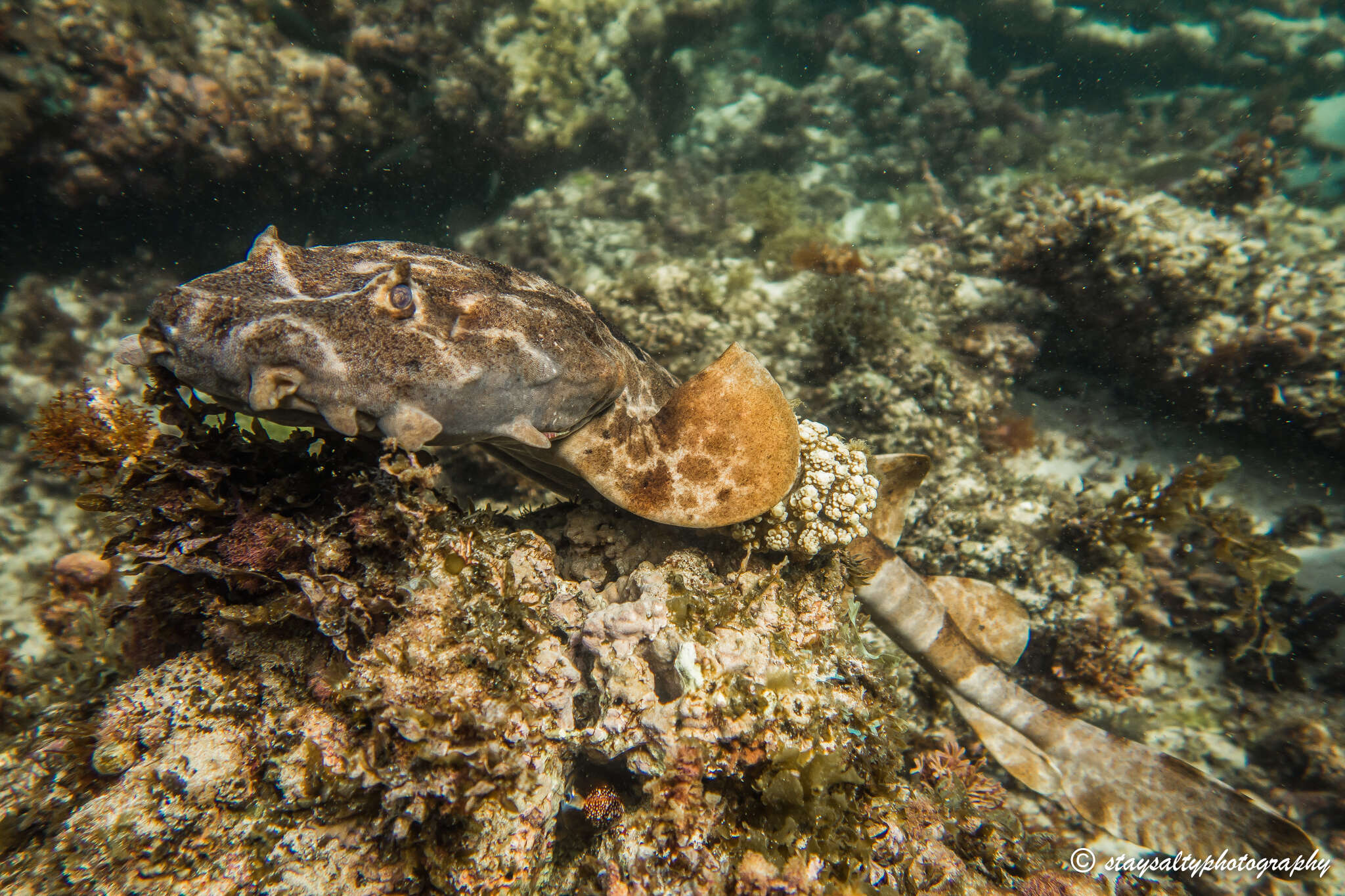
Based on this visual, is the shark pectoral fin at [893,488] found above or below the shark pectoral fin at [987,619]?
above

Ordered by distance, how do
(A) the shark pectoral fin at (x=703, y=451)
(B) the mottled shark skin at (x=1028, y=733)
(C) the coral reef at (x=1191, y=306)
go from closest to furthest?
(A) the shark pectoral fin at (x=703, y=451) → (B) the mottled shark skin at (x=1028, y=733) → (C) the coral reef at (x=1191, y=306)

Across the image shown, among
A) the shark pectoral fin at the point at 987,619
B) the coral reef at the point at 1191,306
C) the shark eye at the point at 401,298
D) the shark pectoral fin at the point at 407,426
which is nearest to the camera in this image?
the shark pectoral fin at the point at 407,426

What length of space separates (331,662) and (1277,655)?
868 cm

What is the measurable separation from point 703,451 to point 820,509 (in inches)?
37.3

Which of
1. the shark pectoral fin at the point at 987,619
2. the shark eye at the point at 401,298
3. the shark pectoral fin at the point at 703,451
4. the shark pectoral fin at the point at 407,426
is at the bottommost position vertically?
the shark pectoral fin at the point at 987,619

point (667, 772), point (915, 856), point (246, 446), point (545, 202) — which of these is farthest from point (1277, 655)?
point (545, 202)

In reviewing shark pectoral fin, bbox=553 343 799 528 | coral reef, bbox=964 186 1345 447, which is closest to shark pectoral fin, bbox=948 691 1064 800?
shark pectoral fin, bbox=553 343 799 528

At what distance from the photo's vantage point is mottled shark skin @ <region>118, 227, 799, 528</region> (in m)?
2.29

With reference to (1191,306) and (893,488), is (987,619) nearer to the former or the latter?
(893,488)

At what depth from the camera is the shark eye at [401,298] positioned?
2549mm

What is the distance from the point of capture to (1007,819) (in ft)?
12.5

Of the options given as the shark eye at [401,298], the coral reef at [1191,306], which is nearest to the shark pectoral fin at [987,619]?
the coral reef at [1191,306]

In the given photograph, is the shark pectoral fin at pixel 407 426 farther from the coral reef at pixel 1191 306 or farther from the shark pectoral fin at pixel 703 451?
the coral reef at pixel 1191 306

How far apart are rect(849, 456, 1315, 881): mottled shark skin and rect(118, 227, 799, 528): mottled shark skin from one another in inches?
63.1
